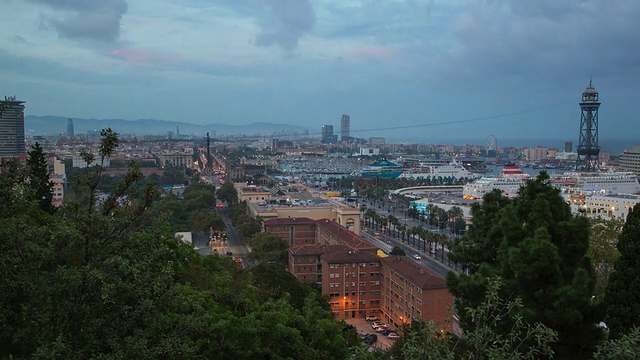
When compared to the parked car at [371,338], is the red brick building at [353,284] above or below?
above

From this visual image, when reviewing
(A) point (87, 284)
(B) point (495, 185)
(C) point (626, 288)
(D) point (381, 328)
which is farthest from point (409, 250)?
(A) point (87, 284)

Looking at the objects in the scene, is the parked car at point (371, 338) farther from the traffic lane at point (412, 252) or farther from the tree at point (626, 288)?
the tree at point (626, 288)

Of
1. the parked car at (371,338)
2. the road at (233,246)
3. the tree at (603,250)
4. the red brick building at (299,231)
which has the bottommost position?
the parked car at (371,338)

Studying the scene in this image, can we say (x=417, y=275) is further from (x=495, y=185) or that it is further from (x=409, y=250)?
(x=495, y=185)

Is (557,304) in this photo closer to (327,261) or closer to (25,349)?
(25,349)

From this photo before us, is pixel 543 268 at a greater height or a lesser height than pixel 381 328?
greater

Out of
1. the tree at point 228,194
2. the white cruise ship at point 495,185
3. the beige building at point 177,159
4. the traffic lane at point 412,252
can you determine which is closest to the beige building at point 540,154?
the white cruise ship at point 495,185
